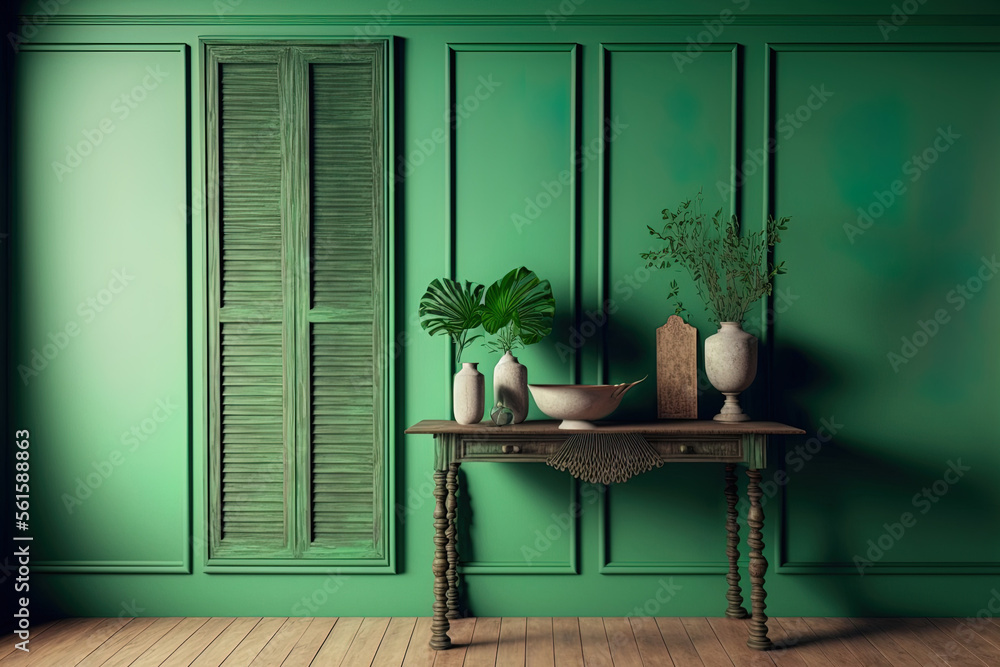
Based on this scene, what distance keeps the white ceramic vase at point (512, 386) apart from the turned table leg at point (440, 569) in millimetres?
391

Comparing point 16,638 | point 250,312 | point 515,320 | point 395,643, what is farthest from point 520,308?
point 16,638

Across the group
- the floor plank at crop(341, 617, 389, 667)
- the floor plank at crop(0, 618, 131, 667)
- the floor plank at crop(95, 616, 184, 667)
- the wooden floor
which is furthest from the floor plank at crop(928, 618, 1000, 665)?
the floor plank at crop(0, 618, 131, 667)

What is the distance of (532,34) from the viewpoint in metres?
3.36

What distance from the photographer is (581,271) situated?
337cm

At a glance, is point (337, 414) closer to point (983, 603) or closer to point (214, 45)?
point (214, 45)

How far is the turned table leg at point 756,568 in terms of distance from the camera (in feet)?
9.53

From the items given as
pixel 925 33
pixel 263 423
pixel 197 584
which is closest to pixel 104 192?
pixel 263 423

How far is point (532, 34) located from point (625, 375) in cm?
163

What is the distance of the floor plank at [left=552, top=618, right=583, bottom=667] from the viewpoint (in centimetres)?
286

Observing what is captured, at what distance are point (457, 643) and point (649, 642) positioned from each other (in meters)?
0.80

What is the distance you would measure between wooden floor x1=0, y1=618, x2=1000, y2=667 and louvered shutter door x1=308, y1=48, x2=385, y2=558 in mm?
454

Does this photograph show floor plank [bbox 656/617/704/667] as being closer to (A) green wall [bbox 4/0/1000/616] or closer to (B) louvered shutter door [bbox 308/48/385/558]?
(A) green wall [bbox 4/0/1000/616]

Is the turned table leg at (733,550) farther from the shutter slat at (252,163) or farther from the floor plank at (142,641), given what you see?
the floor plank at (142,641)

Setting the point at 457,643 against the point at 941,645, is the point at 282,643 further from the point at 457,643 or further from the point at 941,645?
the point at 941,645
